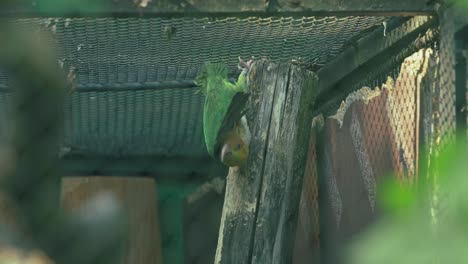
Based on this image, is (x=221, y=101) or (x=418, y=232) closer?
(x=418, y=232)

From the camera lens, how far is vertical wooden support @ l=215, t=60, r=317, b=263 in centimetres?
184

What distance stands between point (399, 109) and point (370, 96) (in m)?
0.20

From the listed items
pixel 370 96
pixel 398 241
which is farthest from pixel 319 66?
pixel 398 241

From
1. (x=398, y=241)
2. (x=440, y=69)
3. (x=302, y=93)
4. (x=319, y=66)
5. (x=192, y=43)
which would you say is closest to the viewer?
(x=398, y=241)

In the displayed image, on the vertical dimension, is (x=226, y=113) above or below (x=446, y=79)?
below

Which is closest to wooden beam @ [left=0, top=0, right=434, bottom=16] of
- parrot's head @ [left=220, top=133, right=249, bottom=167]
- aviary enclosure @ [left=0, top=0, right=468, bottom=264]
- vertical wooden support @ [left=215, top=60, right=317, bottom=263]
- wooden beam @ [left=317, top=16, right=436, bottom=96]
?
aviary enclosure @ [left=0, top=0, right=468, bottom=264]

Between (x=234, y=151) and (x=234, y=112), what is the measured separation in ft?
0.38

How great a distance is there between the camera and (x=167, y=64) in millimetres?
2146

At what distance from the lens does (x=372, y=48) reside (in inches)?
81.1

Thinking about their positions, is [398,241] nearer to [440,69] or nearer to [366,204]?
[440,69]

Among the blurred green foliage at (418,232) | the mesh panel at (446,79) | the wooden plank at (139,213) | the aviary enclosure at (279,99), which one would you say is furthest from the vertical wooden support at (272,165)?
the blurred green foliage at (418,232)

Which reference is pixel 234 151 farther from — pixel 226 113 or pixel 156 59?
pixel 156 59

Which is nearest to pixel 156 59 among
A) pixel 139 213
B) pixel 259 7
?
pixel 259 7

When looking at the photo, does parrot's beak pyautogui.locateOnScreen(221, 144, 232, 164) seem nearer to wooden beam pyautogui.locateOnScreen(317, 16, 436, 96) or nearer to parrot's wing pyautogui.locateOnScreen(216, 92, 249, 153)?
parrot's wing pyautogui.locateOnScreen(216, 92, 249, 153)
